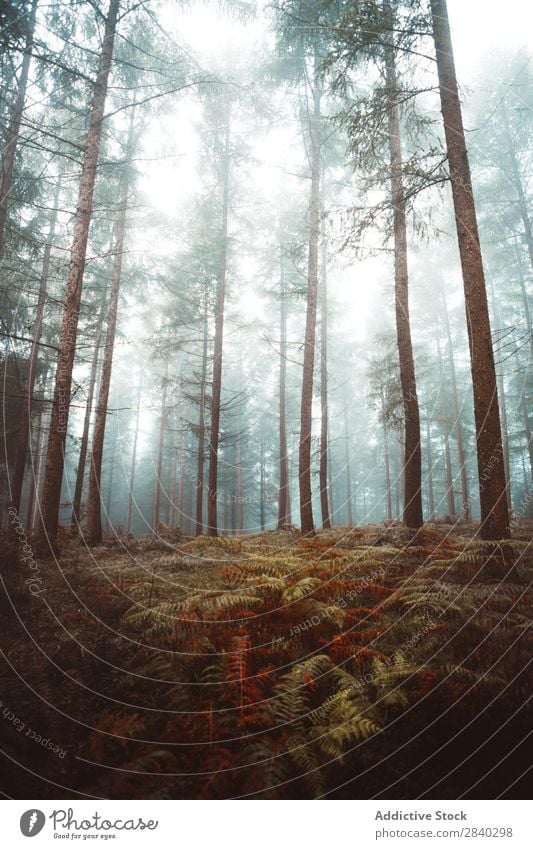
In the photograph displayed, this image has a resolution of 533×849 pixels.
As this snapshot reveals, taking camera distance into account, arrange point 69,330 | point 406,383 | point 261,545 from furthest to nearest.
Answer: point 261,545 → point 406,383 → point 69,330

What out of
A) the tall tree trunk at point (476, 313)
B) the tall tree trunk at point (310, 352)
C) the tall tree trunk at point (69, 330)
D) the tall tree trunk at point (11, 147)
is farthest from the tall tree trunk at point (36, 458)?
the tall tree trunk at point (476, 313)

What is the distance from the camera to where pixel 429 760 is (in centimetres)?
217

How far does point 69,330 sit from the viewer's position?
23.9 feet

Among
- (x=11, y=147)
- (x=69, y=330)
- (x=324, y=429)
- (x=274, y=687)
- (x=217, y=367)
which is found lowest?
(x=274, y=687)

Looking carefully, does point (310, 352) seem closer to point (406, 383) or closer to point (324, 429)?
point (406, 383)

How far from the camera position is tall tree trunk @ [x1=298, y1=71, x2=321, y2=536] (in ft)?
33.2

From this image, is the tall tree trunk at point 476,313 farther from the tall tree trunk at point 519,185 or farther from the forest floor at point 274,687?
the tall tree trunk at point 519,185

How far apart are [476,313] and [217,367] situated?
973 cm

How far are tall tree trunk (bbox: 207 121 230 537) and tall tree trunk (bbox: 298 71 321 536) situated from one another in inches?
151

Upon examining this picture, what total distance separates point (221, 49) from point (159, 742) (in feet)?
68.0

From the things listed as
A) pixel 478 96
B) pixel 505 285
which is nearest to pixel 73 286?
pixel 478 96

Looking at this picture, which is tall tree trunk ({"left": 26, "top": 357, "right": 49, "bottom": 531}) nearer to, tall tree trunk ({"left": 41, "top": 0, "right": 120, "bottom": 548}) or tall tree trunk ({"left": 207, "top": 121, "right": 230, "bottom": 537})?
tall tree trunk ({"left": 41, "top": 0, "right": 120, "bottom": 548})

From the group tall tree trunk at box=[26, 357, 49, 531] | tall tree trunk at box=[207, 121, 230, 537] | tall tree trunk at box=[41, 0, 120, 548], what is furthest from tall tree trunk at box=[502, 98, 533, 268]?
tall tree trunk at box=[26, 357, 49, 531]

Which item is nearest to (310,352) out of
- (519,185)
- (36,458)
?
(519,185)
